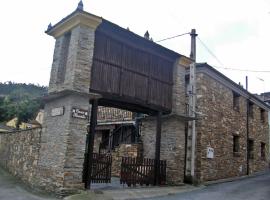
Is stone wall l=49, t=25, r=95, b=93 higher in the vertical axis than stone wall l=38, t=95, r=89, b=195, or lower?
higher

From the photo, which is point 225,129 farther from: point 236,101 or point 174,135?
point 174,135

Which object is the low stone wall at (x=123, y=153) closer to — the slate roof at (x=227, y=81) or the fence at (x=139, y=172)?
the fence at (x=139, y=172)

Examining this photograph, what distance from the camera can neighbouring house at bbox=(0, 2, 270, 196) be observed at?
1053 centimetres

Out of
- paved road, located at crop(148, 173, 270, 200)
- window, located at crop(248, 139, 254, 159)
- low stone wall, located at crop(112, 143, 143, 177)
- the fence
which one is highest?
window, located at crop(248, 139, 254, 159)

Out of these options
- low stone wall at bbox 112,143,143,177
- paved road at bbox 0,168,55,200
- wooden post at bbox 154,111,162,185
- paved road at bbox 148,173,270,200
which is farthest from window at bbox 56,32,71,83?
low stone wall at bbox 112,143,143,177

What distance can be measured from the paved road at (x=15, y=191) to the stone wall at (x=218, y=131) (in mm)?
7884

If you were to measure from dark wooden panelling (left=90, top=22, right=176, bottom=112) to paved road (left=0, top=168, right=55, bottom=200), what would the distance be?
12.5 ft

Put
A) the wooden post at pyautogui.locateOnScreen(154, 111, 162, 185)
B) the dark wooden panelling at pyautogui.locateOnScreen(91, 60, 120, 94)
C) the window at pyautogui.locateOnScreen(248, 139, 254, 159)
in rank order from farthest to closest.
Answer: the window at pyautogui.locateOnScreen(248, 139, 254, 159), the wooden post at pyautogui.locateOnScreen(154, 111, 162, 185), the dark wooden panelling at pyautogui.locateOnScreen(91, 60, 120, 94)

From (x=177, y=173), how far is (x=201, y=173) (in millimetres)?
2510

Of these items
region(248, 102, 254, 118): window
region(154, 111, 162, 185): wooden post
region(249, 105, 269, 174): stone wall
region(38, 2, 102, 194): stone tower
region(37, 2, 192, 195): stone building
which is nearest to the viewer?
region(38, 2, 102, 194): stone tower

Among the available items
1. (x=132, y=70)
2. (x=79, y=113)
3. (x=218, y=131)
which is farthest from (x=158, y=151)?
(x=218, y=131)

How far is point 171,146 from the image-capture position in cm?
1373

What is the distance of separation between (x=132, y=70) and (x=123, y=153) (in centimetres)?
Result: 633

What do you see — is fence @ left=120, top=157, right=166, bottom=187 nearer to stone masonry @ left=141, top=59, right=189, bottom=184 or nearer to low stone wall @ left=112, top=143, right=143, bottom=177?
stone masonry @ left=141, top=59, right=189, bottom=184
